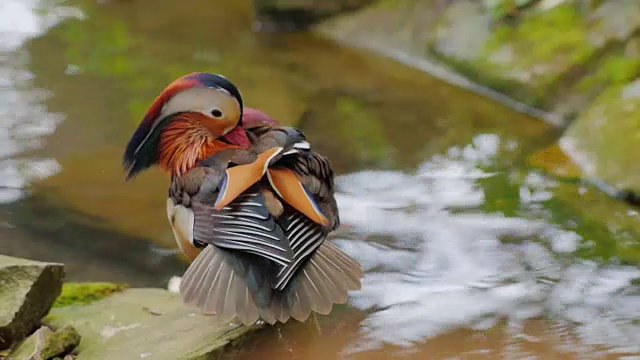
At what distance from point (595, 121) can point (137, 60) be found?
402 centimetres

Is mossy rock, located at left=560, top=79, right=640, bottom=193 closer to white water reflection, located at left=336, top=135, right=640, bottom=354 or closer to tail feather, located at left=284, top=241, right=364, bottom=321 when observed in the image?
white water reflection, located at left=336, top=135, right=640, bottom=354

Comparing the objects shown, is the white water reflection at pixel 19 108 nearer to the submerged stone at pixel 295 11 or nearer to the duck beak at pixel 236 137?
the duck beak at pixel 236 137

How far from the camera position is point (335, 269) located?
98.3 inches

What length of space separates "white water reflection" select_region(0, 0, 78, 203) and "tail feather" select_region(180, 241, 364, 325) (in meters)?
2.23

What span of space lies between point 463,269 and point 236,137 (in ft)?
4.32

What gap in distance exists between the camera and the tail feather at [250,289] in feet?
7.66

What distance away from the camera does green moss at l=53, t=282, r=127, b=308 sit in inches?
118

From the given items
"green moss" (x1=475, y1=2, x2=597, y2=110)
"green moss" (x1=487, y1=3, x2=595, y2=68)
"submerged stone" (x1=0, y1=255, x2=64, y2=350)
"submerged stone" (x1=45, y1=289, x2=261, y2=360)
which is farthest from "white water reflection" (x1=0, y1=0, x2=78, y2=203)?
"green moss" (x1=487, y1=3, x2=595, y2=68)

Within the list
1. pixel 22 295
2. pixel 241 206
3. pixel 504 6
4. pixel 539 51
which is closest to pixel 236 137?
pixel 241 206

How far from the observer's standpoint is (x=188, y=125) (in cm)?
275

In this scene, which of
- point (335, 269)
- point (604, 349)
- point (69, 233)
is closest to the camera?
point (335, 269)

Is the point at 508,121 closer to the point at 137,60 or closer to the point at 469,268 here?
the point at 469,268

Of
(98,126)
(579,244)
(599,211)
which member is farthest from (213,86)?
(98,126)

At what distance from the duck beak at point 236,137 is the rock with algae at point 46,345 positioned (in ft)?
2.74
